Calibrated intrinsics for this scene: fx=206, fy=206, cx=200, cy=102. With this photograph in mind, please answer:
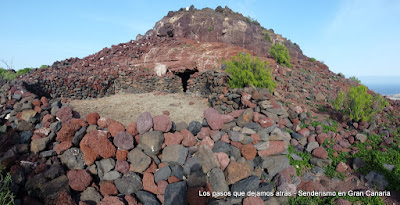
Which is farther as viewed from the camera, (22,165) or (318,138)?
(318,138)

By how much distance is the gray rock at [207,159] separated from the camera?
4.92 m

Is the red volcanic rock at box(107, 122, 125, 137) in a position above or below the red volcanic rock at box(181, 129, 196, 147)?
above

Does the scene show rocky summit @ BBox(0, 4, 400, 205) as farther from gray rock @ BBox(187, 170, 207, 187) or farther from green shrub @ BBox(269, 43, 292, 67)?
green shrub @ BBox(269, 43, 292, 67)

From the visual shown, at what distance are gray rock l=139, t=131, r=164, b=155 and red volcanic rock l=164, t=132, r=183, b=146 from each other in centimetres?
18

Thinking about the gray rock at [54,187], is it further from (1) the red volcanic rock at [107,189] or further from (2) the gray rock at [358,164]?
(2) the gray rock at [358,164]

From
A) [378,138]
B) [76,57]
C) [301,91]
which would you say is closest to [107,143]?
[378,138]

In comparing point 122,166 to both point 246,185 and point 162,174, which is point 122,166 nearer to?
point 162,174

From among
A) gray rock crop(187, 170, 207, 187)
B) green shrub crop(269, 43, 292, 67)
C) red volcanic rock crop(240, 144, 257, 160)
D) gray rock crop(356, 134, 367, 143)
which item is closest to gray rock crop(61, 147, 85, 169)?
gray rock crop(187, 170, 207, 187)

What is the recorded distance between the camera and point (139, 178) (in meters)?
4.55

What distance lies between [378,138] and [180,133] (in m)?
6.83

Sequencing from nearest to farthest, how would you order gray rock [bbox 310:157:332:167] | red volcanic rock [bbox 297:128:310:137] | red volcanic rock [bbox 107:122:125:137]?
red volcanic rock [bbox 107:122:125:137] < gray rock [bbox 310:157:332:167] < red volcanic rock [bbox 297:128:310:137]

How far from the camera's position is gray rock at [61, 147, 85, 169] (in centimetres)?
455

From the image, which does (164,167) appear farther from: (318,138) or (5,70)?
(5,70)

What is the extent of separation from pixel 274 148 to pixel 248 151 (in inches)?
32.3
